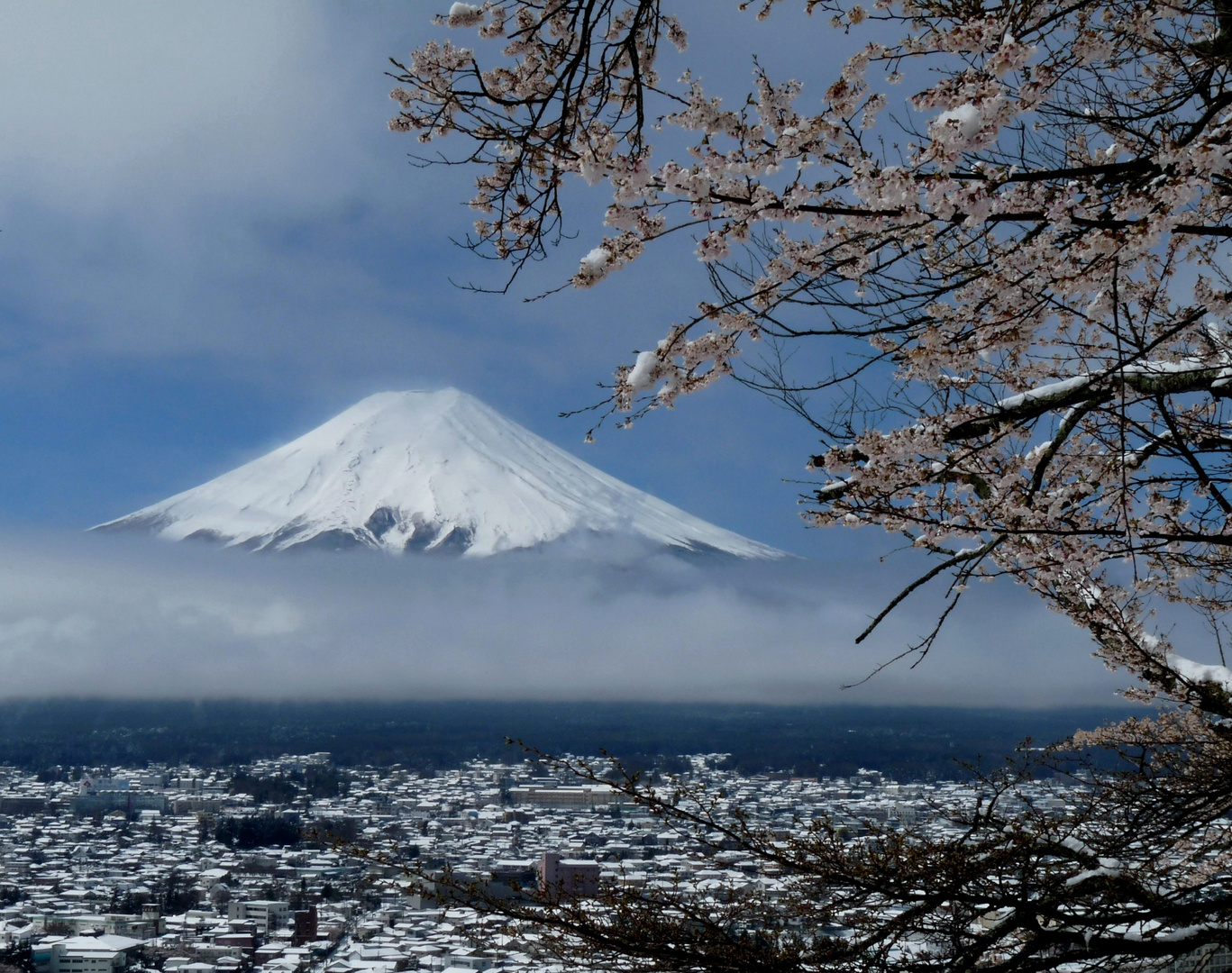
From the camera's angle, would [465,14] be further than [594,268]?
Yes

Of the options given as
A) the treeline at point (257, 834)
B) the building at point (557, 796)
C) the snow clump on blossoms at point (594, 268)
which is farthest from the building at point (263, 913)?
the snow clump on blossoms at point (594, 268)

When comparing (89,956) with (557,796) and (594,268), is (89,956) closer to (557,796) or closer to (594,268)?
(594,268)

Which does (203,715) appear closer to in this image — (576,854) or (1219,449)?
(576,854)

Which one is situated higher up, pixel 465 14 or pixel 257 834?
pixel 465 14

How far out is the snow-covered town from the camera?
4.01 m

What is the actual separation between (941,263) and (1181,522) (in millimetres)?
1717

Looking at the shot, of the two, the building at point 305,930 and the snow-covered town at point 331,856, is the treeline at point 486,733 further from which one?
the building at point 305,930

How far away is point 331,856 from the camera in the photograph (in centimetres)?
2561

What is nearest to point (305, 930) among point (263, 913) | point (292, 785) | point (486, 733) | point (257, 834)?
point (263, 913)

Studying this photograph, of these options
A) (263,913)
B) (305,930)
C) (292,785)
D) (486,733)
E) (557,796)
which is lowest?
(486,733)

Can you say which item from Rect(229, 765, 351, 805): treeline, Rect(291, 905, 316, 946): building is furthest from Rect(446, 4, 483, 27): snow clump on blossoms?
Rect(229, 765, 351, 805): treeline

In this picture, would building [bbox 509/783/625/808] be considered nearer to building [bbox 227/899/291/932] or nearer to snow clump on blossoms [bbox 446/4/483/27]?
building [bbox 227/899/291/932]

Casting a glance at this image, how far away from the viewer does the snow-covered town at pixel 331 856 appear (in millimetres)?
4008

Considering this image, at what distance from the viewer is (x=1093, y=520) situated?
374 centimetres
